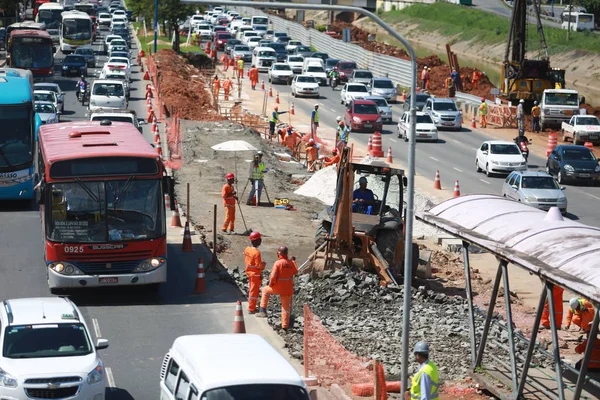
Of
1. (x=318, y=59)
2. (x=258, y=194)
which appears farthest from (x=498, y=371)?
(x=318, y=59)

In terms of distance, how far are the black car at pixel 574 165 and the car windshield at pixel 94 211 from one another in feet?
80.8

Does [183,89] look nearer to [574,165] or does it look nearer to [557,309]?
[574,165]

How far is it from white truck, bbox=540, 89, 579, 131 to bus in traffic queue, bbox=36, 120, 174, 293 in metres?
38.5

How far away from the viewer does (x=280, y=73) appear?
7494 cm

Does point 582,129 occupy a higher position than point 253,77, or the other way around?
point 582,129

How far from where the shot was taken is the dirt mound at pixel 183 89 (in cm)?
5444

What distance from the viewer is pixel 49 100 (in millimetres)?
49406

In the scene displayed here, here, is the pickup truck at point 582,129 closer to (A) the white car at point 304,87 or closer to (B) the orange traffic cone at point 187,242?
(A) the white car at point 304,87

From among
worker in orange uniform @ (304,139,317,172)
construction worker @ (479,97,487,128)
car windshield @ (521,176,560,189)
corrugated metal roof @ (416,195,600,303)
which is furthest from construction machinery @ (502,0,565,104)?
corrugated metal roof @ (416,195,600,303)

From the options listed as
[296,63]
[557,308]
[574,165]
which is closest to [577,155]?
[574,165]

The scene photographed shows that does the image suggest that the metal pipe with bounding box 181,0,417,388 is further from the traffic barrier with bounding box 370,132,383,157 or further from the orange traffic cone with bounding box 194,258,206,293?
the traffic barrier with bounding box 370,132,383,157

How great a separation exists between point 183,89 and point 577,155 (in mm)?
25211

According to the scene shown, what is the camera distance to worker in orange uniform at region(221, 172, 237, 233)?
2823cm

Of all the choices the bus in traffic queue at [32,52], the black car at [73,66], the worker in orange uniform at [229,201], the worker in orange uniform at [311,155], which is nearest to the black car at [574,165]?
the worker in orange uniform at [311,155]
